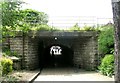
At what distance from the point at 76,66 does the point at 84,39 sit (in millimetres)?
2986

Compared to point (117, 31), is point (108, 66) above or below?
below

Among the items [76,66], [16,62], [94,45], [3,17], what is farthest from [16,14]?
[76,66]

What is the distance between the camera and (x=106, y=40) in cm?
2031

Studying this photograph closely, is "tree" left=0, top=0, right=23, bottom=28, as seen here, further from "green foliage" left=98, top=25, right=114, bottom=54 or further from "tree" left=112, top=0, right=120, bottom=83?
"green foliage" left=98, top=25, right=114, bottom=54

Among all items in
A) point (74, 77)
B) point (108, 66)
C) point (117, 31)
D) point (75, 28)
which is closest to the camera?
point (117, 31)

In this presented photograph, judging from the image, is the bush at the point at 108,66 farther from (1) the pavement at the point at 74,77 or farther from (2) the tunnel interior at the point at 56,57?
(2) the tunnel interior at the point at 56,57

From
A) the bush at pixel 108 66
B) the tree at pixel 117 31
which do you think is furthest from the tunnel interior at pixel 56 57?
the tree at pixel 117 31

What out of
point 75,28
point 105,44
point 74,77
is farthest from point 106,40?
point 74,77

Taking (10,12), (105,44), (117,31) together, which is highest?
(10,12)

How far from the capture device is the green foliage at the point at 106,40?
2014 cm

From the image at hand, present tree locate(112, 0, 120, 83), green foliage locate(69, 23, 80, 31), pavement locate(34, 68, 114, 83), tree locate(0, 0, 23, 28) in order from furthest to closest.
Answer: green foliage locate(69, 23, 80, 31)
pavement locate(34, 68, 114, 83)
tree locate(0, 0, 23, 28)
tree locate(112, 0, 120, 83)

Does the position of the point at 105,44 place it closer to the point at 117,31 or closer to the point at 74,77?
the point at 74,77

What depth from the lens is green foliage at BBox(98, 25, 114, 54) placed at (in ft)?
66.1

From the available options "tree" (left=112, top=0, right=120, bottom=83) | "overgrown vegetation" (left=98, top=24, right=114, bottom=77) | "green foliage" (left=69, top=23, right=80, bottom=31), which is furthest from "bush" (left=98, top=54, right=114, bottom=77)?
"tree" (left=112, top=0, right=120, bottom=83)
